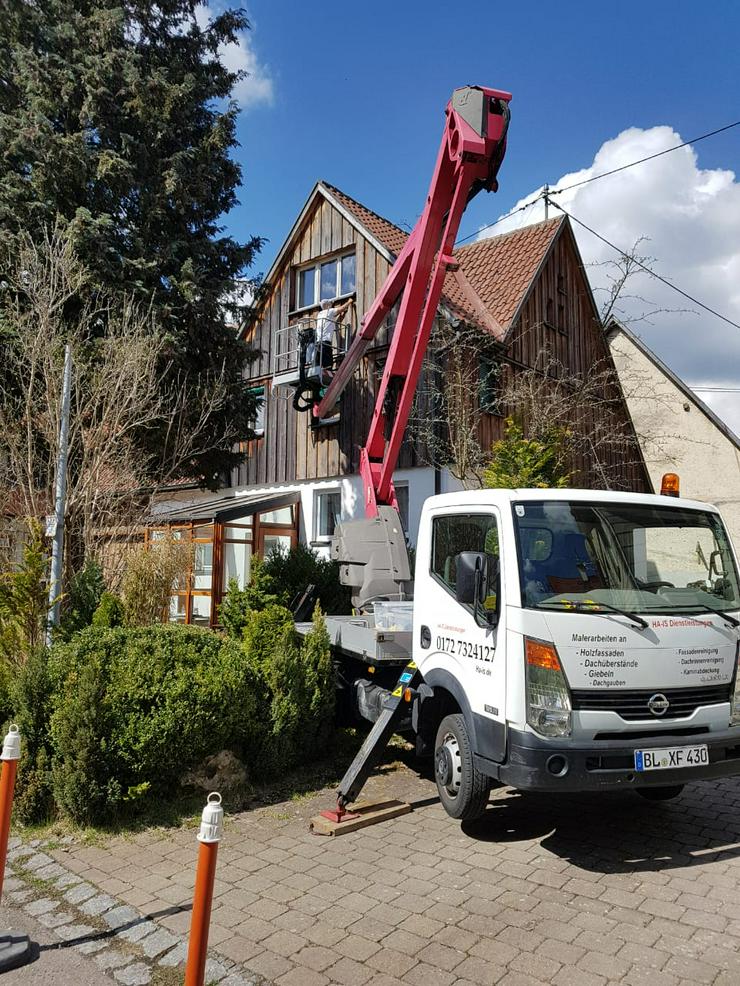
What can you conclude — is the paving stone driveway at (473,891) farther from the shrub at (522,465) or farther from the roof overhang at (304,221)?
the roof overhang at (304,221)

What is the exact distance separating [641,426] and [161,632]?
60.0 feet

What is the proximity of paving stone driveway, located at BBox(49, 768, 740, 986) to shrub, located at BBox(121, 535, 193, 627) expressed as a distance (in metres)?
5.14

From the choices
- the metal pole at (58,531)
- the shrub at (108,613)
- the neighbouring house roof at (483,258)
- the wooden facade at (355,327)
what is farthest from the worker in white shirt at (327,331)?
the shrub at (108,613)

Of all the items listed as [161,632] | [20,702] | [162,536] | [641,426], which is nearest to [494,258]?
[641,426]

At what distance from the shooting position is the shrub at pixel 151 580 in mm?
10227

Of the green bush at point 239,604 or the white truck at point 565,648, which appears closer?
the white truck at point 565,648

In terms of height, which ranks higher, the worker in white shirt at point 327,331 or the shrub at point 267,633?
the worker in white shirt at point 327,331

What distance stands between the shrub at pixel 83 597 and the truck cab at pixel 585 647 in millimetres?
4088

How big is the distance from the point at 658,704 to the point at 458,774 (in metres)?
1.48

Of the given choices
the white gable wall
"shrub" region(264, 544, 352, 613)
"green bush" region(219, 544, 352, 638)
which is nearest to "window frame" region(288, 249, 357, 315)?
"green bush" region(219, 544, 352, 638)

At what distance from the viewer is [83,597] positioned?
8.17m

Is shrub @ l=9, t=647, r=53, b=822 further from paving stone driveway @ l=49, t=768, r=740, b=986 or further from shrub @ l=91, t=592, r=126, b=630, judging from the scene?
shrub @ l=91, t=592, r=126, b=630

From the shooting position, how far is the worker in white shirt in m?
15.5

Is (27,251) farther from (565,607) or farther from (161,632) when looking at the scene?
(565,607)
